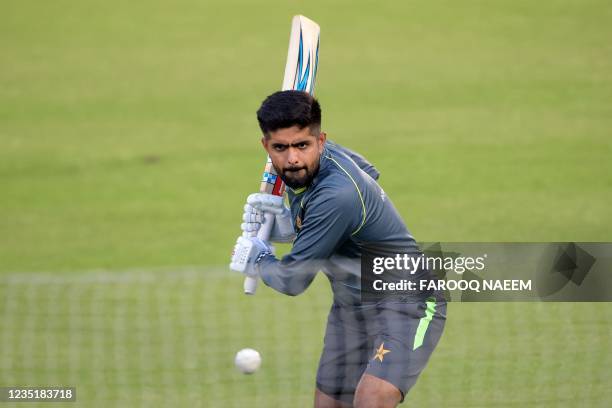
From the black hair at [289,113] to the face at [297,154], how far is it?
0.03 m

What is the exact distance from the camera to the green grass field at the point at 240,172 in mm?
8586

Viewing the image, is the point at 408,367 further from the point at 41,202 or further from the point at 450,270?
the point at 41,202

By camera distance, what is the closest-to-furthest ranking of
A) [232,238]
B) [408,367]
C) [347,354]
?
[408,367] < [347,354] < [232,238]

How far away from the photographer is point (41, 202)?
1470cm

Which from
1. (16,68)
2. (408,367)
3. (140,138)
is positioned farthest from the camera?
(16,68)

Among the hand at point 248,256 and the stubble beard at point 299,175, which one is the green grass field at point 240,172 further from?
the stubble beard at point 299,175

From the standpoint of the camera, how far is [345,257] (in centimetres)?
621

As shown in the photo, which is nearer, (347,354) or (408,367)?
(408,367)

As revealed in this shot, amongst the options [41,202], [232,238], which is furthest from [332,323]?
[41,202]

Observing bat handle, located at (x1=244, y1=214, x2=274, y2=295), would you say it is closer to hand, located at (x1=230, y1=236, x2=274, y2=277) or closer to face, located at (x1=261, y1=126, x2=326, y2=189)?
hand, located at (x1=230, y1=236, x2=274, y2=277)

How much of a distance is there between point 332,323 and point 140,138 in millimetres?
10952

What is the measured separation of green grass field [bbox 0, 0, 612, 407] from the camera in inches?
338

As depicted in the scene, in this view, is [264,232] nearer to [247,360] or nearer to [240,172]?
[247,360]

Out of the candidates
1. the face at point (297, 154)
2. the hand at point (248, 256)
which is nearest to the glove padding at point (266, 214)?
the hand at point (248, 256)
